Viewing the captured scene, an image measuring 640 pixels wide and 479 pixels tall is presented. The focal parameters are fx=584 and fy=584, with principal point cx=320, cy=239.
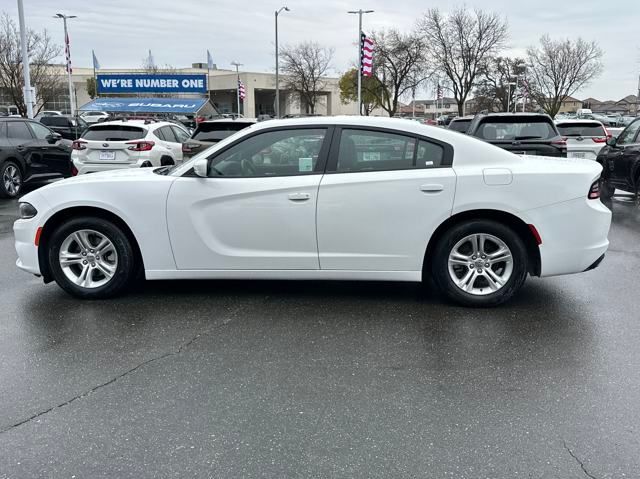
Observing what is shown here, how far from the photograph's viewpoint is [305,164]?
509cm

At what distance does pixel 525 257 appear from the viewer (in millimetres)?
4961

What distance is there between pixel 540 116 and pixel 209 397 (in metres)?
8.54

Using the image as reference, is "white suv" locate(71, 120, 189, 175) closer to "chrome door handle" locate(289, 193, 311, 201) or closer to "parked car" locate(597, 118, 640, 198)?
"chrome door handle" locate(289, 193, 311, 201)

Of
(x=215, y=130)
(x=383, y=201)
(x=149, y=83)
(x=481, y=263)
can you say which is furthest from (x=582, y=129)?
(x=149, y=83)

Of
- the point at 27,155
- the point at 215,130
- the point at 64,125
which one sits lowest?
the point at 27,155

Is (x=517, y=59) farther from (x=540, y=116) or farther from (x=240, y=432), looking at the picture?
(x=240, y=432)

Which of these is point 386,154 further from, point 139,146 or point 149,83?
point 149,83

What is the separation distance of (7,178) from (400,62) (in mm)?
39773

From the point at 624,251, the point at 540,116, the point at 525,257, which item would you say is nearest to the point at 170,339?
the point at 525,257

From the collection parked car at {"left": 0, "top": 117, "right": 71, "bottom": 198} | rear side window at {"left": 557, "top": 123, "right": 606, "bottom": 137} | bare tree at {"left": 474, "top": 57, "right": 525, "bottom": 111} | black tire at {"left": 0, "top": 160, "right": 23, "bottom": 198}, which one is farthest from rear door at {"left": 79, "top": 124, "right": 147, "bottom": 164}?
bare tree at {"left": 474, "top": 57, "right": 525, "bottom": 111}

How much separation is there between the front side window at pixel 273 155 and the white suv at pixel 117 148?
7.31 meters

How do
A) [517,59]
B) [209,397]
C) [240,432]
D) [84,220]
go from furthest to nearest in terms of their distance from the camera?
[517,59], [84,220], [209,397], [240,432]

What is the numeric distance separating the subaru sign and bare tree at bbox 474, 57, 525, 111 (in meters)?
26.2

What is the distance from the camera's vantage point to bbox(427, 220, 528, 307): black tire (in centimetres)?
495
